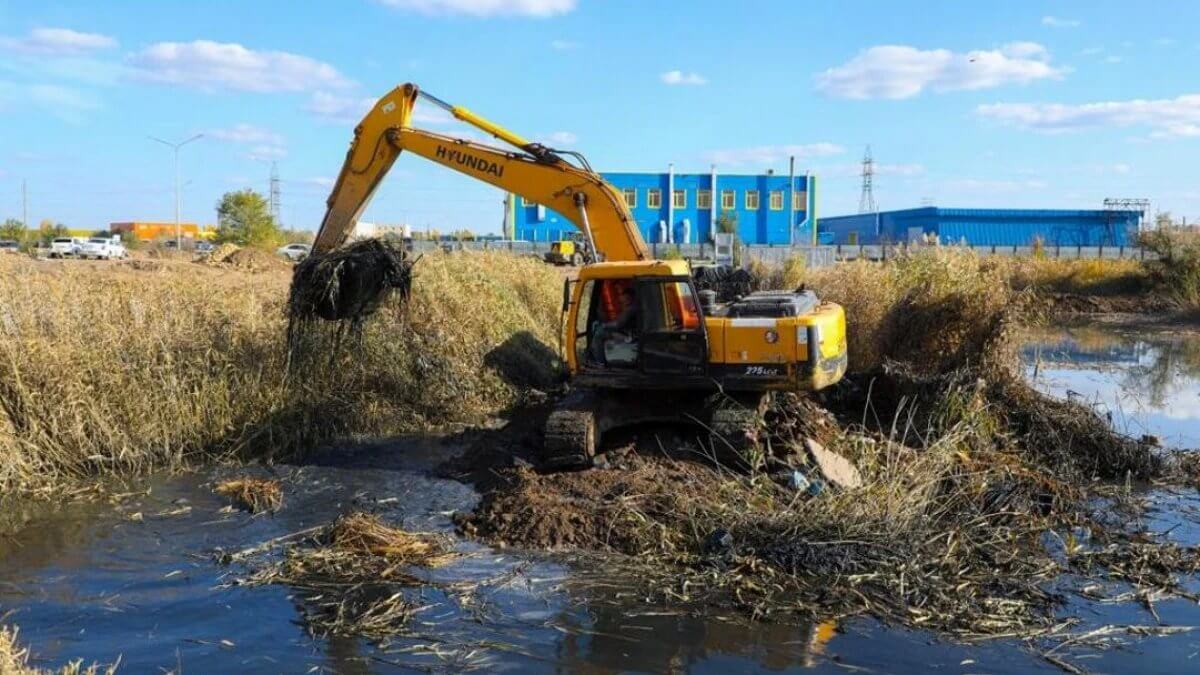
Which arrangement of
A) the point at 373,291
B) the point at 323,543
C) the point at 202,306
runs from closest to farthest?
the point at 323,543
the point at 373,291
the point at 202,306

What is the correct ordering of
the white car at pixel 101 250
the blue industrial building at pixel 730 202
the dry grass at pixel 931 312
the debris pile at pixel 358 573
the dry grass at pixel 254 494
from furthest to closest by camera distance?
1. the blue industrial building at pixel 730 202
2. the white car at pixel 101 250
3. the dry grass at pixel 931 312
4. the dry grass at pixel 254 494
5. the debris pile at pixel 358 573

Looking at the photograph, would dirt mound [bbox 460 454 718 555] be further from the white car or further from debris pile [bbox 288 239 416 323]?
the white car

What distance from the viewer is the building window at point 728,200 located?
6378 cm

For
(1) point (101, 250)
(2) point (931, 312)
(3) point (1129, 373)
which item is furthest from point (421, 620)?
(1) point (101, 250)

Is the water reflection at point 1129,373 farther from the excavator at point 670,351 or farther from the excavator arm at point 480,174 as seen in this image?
the excavator arm at point 480,174

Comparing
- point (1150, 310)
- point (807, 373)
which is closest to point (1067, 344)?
point (1150, 310)

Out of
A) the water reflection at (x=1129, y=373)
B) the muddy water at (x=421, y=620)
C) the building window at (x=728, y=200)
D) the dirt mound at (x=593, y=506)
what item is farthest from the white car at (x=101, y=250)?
the building window at (x=728, y=200)

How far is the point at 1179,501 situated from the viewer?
9281 millimetres

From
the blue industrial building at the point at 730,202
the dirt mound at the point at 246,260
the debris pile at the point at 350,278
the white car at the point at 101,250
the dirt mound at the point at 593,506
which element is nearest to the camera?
the dirt mound at the point at 593,506

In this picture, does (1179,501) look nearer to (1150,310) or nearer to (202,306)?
(202,306)

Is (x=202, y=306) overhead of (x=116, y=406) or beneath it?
overhead

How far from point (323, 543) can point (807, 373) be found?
4.63 metres

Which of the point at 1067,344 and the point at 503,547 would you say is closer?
the point at 503,547

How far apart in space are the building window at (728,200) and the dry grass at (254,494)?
56503 millimetres
